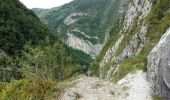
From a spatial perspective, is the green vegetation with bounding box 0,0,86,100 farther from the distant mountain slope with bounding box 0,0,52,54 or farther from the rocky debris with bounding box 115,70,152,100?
the rocky debris with bounding box 115,70,152,100

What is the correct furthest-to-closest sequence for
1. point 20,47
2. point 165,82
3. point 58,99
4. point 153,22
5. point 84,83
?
point 20,47 → point 153,22 → point 84,83 → point 58,99 → point 165,82

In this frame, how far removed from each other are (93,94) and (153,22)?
65.1 m

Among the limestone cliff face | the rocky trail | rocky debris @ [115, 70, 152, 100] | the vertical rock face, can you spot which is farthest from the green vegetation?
the limestone cliff face

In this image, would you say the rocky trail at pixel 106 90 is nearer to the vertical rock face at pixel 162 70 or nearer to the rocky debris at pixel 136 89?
the rocky debris at pixel 136 89

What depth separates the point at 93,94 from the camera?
1548 inches

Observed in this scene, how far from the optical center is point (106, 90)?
40.2 meters

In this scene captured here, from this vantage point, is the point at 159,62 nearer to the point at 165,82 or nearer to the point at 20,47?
the point at 165,82

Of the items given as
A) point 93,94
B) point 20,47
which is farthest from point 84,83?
point 20,47

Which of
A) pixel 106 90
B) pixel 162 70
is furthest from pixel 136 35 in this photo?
pixel 162 70

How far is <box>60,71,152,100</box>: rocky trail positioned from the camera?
38.3m

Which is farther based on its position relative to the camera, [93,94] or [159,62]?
[93,94]

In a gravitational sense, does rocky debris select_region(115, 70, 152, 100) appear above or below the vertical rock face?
below

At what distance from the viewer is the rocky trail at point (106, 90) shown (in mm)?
38312

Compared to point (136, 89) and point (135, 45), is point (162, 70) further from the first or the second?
point (135, 45)
